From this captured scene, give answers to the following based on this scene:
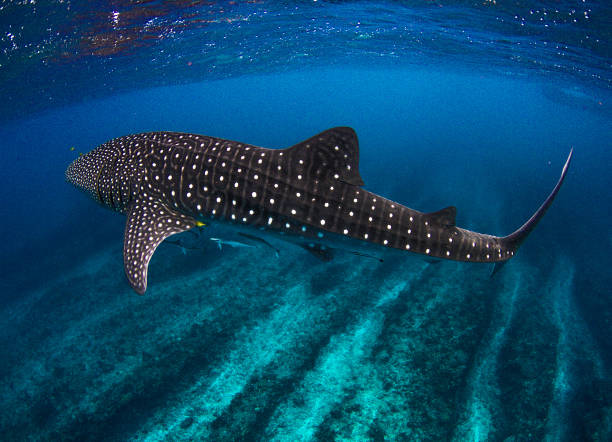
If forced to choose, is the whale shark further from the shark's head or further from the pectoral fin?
the shark's head

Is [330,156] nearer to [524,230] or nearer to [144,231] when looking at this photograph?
[144,231]

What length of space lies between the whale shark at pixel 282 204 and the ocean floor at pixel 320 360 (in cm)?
Result: 388

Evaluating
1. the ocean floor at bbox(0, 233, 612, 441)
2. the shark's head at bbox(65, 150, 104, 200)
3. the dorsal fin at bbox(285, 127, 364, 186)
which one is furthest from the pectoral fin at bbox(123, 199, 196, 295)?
the ocean floor at bbox(0, 233, 612, 441)

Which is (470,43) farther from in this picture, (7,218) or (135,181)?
(7,218)

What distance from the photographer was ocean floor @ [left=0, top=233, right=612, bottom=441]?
20.3 ft

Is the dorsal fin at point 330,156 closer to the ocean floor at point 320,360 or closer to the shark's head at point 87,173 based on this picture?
the shark's head at point 87,173

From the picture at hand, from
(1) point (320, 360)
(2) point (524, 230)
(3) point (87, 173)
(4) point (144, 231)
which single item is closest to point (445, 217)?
(2) point (524, 230)

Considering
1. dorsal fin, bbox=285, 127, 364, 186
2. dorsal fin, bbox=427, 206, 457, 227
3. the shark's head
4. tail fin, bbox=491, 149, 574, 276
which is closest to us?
dorsal fin, bbox=285, 127, 364, 186

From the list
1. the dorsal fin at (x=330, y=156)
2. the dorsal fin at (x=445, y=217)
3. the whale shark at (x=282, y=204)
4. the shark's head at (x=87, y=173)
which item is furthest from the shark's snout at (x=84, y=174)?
the dorsal fin at (x=445, y=217)

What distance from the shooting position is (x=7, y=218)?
4134 centimetres

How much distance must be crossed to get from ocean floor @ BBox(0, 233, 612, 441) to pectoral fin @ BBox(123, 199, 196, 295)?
422cm

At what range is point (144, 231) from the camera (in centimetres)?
449

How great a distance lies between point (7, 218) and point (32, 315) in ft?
136

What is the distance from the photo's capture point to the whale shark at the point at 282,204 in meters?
4.15
